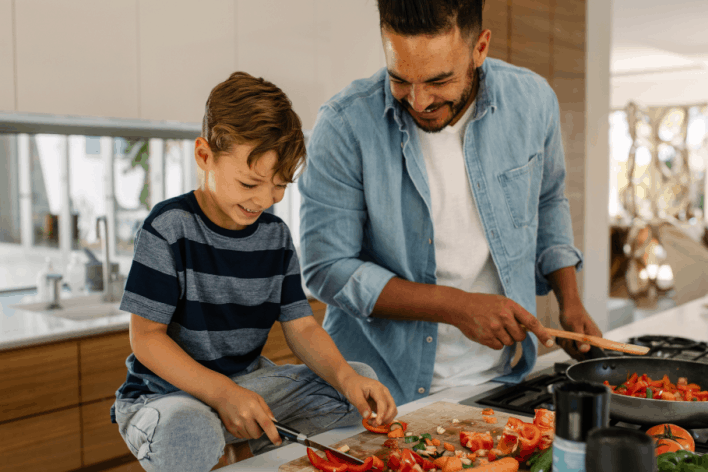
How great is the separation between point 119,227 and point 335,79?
1.29 m

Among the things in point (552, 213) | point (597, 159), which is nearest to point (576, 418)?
point (552, 213)

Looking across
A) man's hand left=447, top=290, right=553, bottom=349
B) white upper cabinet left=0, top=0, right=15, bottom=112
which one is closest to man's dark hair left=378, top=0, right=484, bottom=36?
man's hand left=447, top=290, right=553, bottom=349

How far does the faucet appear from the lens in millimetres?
2961

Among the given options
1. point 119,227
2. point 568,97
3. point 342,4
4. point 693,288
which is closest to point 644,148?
point 693,288

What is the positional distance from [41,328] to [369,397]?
64.9 inches

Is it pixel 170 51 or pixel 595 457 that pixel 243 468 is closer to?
pixel 595 457

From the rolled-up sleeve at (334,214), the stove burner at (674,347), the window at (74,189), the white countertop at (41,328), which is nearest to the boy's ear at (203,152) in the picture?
the rolled-up sleeve at (334,214)

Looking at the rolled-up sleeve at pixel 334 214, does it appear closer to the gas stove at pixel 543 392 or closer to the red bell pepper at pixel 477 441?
the gas stove at pixel 543 392

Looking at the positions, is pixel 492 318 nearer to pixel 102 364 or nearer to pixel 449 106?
pixel 449 106

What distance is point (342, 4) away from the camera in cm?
327

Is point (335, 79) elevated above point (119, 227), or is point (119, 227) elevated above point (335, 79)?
point (335, 79)

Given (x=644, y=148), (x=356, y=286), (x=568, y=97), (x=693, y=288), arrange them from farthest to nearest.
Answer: (x=644, y=148), (x=693, y=288), (x=568, y=97), (x=356, y=286)

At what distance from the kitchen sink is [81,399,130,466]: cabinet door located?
456mm

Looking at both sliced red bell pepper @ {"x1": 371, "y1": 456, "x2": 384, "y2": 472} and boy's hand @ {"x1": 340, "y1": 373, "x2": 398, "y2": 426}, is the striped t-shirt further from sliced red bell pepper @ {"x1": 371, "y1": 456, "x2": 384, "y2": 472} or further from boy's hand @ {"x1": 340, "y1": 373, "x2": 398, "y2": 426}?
sliced red bell pepper @ {"x1": 371, "y1": 456, "x2": 384, "y2": 472}
